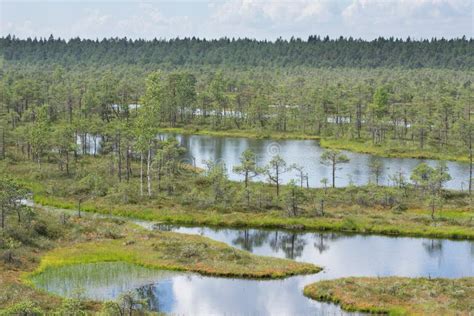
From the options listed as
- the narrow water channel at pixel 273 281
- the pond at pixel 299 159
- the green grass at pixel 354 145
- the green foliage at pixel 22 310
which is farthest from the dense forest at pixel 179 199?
the pond at pixel 299 159

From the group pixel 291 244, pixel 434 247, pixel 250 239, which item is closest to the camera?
pixel 434 247

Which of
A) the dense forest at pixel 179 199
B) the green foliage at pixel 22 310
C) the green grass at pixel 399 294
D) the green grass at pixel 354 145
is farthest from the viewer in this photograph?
the green grass at pixel 354 145

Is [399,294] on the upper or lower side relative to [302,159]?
lower

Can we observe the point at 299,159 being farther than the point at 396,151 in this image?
No

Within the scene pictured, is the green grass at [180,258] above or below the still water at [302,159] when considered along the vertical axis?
below

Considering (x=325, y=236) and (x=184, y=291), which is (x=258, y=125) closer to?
(x=325, y=236)

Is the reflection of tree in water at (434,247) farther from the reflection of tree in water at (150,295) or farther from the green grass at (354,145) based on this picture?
the green grass at (354,145)

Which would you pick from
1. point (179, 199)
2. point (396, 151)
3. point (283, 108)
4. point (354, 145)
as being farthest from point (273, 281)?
point (283, 108)

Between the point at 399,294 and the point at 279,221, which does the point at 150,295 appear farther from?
the point at 279,221
